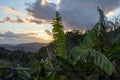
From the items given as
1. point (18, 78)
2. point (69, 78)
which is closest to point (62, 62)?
point (69, 78)

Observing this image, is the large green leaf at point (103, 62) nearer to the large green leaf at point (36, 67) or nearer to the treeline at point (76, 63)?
the treeline at point (76, 63)

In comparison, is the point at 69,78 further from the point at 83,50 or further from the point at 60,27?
the point at 60,27

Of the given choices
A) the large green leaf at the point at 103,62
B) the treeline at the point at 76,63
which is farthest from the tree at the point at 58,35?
the large green leaf at the point at 103,62

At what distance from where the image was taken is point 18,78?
29.0 feet

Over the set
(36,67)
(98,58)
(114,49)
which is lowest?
(36,67)

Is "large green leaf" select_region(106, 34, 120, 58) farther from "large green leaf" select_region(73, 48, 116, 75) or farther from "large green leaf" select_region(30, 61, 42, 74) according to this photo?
"large green leaf" select_region(30, 61, 42, 74)

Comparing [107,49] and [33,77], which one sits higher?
[107,49]

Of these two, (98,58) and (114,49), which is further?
(114,49)

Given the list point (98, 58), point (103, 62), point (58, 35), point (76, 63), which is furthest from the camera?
point (58, 35)

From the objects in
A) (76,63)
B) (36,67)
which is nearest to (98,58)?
(76,63)

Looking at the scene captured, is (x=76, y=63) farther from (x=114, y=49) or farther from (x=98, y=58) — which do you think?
(x=114, y=49)

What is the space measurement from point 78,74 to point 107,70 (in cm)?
102

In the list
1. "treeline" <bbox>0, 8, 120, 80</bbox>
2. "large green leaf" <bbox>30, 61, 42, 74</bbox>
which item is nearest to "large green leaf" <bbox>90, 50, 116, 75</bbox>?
"treeline" <bbox>0, 8, 120, 80</bbox>

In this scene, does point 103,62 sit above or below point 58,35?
below
